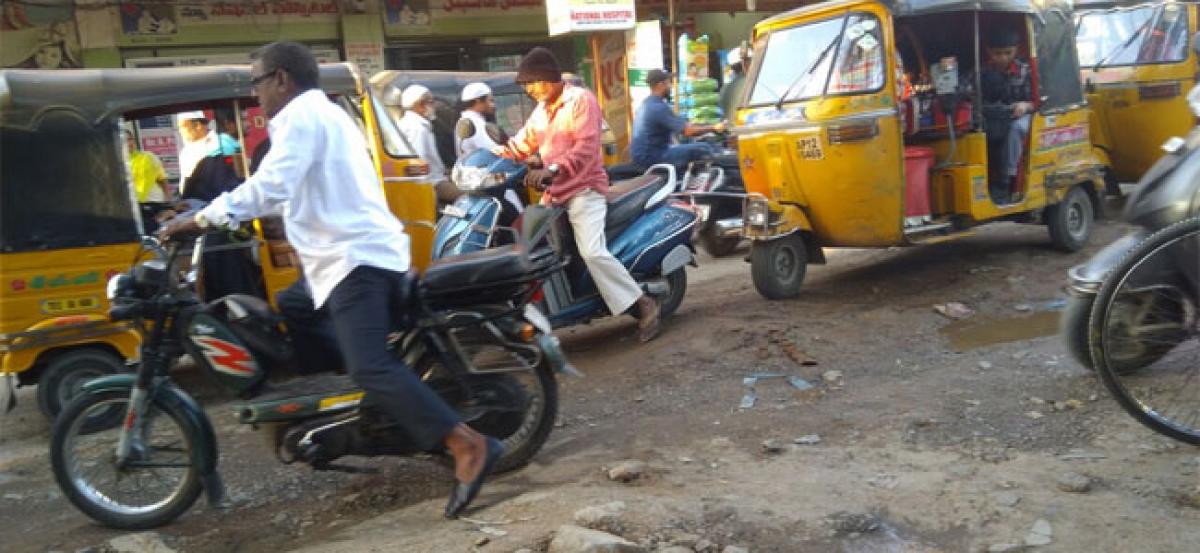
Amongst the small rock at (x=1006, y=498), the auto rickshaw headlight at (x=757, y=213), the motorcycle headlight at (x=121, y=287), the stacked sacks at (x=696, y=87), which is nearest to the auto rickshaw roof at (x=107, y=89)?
the motorcycle headlight at (x=121, y=287)

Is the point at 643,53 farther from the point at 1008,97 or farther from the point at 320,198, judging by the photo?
the point at 320,198

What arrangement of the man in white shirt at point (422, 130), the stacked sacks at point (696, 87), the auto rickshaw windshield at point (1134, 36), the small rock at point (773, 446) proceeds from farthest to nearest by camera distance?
1. the stacked sacks at point (696, 87)
2. the auto rickshaw windshield at point (1134, 36)
3. the man in white shirt at point (422, 130)
4. the small rock at point (773, 446)

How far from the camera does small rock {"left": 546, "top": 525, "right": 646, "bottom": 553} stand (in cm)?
292

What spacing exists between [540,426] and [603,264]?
185cm

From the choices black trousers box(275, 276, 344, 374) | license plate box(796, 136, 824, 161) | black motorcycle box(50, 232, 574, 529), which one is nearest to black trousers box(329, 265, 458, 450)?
black motorcycle box(50, 232, 574, 529)

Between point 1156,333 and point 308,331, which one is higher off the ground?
point 308,331

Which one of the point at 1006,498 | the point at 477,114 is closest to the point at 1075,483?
the point at 1006,498

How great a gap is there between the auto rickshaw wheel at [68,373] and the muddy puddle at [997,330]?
477 centimetres

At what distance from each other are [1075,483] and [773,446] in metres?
1.15

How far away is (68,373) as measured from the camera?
209 inches

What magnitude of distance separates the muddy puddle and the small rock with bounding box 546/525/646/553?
3.13m

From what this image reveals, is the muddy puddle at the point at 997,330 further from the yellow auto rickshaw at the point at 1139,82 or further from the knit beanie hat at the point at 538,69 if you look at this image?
the yellow auto rickshaw at the point at 1139,82

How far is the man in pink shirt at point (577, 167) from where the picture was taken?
5613mm

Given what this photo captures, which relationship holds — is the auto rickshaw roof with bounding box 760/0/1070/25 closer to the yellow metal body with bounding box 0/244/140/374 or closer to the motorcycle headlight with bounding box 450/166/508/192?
the motorcycle headlight with bounding box 450/166/508/192
